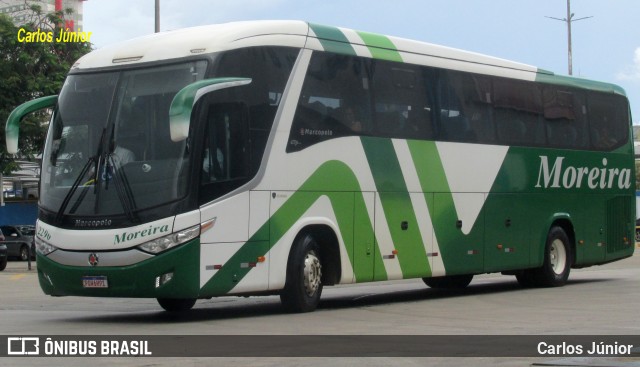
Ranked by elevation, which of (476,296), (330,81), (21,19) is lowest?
(476,296)

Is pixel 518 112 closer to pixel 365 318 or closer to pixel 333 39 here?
Result: pixel 333 39

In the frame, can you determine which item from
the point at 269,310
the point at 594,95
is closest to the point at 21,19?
the point at 594,95

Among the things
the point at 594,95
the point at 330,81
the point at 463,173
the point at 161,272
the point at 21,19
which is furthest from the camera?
the point at 21,19

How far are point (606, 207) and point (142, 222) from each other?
12.2 metres

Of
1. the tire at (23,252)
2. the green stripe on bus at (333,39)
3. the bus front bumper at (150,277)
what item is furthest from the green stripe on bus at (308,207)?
the tire at (23,252)

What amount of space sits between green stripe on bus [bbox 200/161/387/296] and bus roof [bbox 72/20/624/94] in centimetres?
180

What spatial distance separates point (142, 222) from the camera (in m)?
14.0

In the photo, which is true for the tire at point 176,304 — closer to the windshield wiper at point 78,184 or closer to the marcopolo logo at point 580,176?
the windshield wiper at point 78,184

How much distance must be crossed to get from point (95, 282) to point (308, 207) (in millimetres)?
3208

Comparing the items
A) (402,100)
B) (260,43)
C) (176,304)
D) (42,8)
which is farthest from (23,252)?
(260,43)

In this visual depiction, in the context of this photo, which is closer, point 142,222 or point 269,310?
point 142,222

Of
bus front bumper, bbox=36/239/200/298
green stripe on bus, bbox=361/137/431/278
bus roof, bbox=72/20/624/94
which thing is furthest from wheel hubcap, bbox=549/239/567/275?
bus front bumper, bbox=36/239/200/298

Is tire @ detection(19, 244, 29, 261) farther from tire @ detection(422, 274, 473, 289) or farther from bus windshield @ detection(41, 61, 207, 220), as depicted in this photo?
bus windshield @ detection(41, 61, 207, 220)

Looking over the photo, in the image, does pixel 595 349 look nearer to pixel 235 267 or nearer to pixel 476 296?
pixel 235 267
